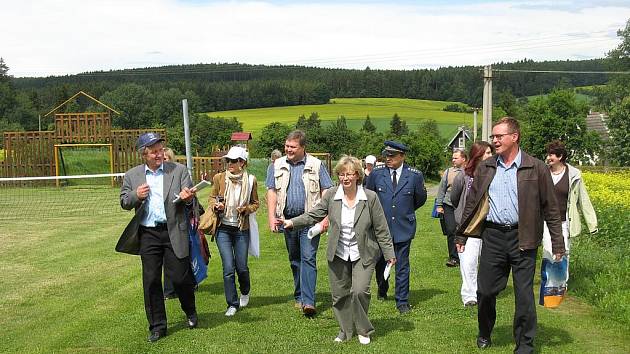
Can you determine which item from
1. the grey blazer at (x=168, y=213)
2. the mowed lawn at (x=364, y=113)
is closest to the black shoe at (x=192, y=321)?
the grey blazer at (x=168, y=213)

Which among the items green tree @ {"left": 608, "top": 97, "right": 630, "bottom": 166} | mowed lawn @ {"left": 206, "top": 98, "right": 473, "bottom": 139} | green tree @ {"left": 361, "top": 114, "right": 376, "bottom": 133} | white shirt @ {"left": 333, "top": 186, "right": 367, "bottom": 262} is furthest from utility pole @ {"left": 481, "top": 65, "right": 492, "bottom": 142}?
mowed lawn @ {"left": 206, "top": 98, "right": 473, "bottom": 139}

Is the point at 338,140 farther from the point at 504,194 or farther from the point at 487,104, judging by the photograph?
the point at 504,194

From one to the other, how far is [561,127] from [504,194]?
66.0 m

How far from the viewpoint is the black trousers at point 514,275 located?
6414 millimetres

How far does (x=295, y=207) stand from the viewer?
820cm

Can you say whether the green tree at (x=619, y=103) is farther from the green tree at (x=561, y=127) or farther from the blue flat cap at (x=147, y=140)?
the blue flat cap at (x=147, y=140)

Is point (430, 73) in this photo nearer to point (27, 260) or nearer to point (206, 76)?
point (206, 76)

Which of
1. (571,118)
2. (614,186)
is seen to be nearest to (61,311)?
(614,186)

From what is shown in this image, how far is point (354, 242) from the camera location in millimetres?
7027

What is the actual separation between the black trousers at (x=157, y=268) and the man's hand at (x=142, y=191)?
442mm

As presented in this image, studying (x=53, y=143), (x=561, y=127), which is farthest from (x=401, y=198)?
(x=561, y=127)

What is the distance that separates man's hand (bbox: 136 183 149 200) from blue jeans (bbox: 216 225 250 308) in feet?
4.96

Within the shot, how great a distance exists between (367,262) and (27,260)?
821 centimetres

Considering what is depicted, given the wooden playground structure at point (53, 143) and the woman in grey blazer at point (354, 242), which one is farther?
the wooden playground structure at point (53, 143)
